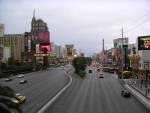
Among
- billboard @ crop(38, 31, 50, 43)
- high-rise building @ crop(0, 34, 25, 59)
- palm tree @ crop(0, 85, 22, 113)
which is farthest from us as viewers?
high-rise building @ crop(0, 34, 25, 59)

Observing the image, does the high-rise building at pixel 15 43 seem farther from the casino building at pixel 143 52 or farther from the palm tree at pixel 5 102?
the palm tree at pixel 5 102

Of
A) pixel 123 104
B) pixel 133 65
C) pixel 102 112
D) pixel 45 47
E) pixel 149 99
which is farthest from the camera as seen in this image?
pixel 45 47

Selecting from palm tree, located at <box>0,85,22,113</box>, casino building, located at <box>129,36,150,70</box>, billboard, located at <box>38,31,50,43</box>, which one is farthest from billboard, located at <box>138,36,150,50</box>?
billboard, located at <box>38,31,50,43</box>

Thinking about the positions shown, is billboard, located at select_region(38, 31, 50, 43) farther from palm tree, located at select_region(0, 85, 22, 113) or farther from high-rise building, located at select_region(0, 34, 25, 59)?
palm tree, located at select_region(0, 85, 22, 113)

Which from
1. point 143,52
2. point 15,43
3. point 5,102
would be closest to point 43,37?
point 143,52

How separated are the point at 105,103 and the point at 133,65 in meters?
45.8

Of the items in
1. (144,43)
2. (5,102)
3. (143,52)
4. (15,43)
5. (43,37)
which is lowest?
(5,102)

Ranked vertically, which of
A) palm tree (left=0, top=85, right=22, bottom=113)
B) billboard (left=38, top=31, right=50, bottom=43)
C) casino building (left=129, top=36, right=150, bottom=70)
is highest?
billboard (left=38, top=31, right=50, bottom=43)

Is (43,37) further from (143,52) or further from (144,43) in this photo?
(144,43)

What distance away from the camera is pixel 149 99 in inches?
1281

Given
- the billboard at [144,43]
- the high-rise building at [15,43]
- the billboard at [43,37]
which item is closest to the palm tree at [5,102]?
the billboard at [144,43]

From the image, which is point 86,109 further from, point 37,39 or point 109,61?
point 109,61

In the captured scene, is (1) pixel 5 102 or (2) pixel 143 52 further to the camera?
(2) pixel 143 52

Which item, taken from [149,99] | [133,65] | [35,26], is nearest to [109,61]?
[35,26]
